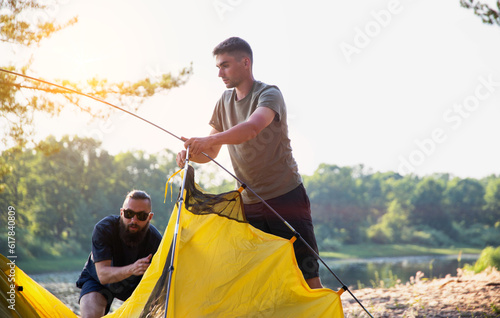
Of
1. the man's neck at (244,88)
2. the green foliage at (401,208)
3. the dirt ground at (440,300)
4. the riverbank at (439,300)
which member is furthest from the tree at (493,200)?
the man's neck at (244,88)

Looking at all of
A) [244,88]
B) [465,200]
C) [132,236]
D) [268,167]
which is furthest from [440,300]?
[465,200]

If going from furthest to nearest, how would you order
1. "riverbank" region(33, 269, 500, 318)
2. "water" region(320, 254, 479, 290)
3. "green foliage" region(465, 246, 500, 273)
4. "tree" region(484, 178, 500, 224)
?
"tree" region(484, 178, 500, 224), "water" region(320, 254, 479, 290), "green foliage" region(465, 246, 500, 273), "riverbank" region(33, 269, 500, 318)

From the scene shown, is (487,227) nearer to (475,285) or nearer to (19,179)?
(19,179)

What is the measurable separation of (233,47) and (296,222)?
1.18 m

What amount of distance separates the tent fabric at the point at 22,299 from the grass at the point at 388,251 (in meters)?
32.7

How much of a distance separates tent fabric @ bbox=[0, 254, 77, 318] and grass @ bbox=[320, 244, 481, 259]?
3271 cm

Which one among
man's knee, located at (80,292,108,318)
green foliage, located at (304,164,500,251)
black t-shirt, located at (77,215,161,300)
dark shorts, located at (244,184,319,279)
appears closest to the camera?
dark shorts, located at (244,184,319,279)

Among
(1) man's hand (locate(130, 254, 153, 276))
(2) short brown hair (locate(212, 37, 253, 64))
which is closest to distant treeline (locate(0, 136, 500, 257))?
(1) man's hand (locate(130, 254, 153, 276))

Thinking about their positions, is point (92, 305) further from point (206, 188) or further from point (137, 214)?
point (206, 188)

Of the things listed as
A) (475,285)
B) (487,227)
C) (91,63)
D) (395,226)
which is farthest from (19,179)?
(487,227)

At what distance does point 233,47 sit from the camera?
3.17m

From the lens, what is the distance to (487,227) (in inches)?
1757

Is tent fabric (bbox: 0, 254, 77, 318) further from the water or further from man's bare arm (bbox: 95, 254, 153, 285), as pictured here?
the water

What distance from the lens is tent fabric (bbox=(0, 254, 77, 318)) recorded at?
10.0 ft
